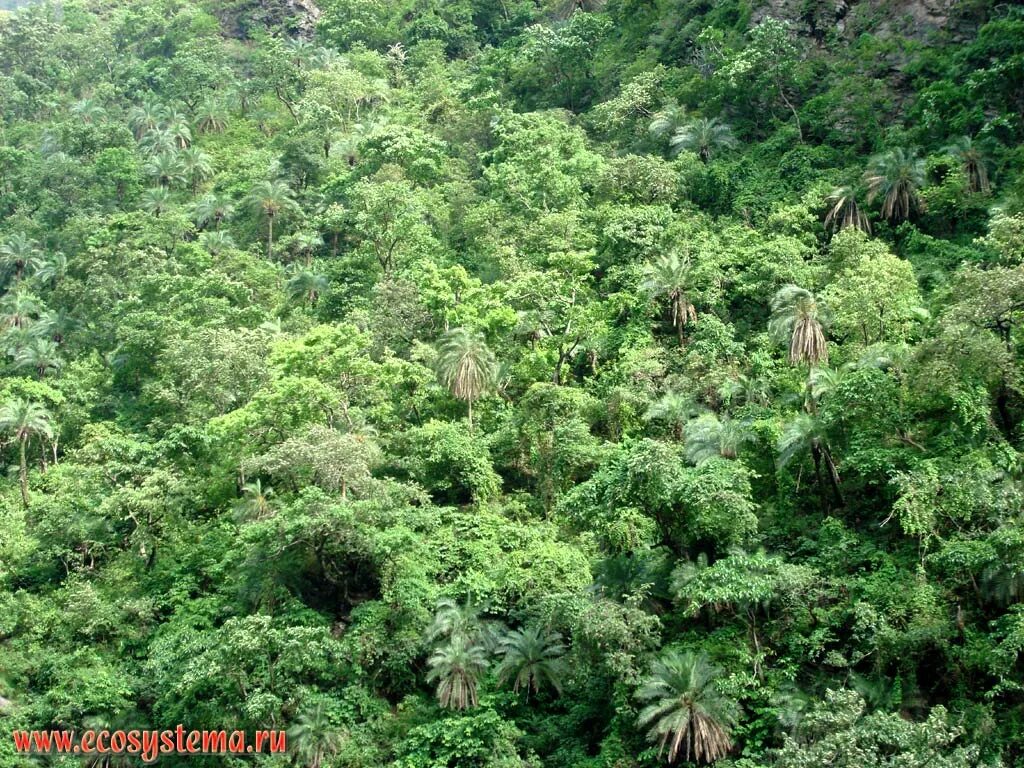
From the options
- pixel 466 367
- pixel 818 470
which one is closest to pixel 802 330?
pixel 818 470

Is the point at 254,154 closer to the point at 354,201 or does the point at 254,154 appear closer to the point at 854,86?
the point at 354,201

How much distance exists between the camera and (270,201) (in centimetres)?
5981

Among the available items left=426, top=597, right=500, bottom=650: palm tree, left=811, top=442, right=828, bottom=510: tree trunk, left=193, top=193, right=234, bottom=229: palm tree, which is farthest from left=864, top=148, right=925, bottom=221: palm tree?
left=193, top=193, right=234, bottom=229: palm tree

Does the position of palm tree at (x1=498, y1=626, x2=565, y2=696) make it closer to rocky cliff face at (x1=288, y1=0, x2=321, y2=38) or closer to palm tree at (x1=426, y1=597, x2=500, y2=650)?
palm tree at (x1=426, y1=597, x2=500, y2=650)

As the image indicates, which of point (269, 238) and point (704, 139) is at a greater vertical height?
point (704, 139)

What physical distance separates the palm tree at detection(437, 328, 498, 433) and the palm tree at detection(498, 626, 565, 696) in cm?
1070

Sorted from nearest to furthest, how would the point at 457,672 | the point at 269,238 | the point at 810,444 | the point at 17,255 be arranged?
the point at 457,672
the point at 810,444
the point at 269,238
the point at 17,255

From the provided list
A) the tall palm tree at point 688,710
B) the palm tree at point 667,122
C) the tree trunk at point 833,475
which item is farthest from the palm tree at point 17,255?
the tall palm tree at point 688,710

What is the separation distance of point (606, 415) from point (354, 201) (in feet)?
67.8

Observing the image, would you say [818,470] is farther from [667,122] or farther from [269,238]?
[269,238]

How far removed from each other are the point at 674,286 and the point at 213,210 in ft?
108

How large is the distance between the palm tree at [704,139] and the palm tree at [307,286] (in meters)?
19.0

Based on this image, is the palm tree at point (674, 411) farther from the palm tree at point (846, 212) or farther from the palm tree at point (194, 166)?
the palm tree at point (194, 166)

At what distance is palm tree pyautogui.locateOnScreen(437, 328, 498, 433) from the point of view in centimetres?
3850
